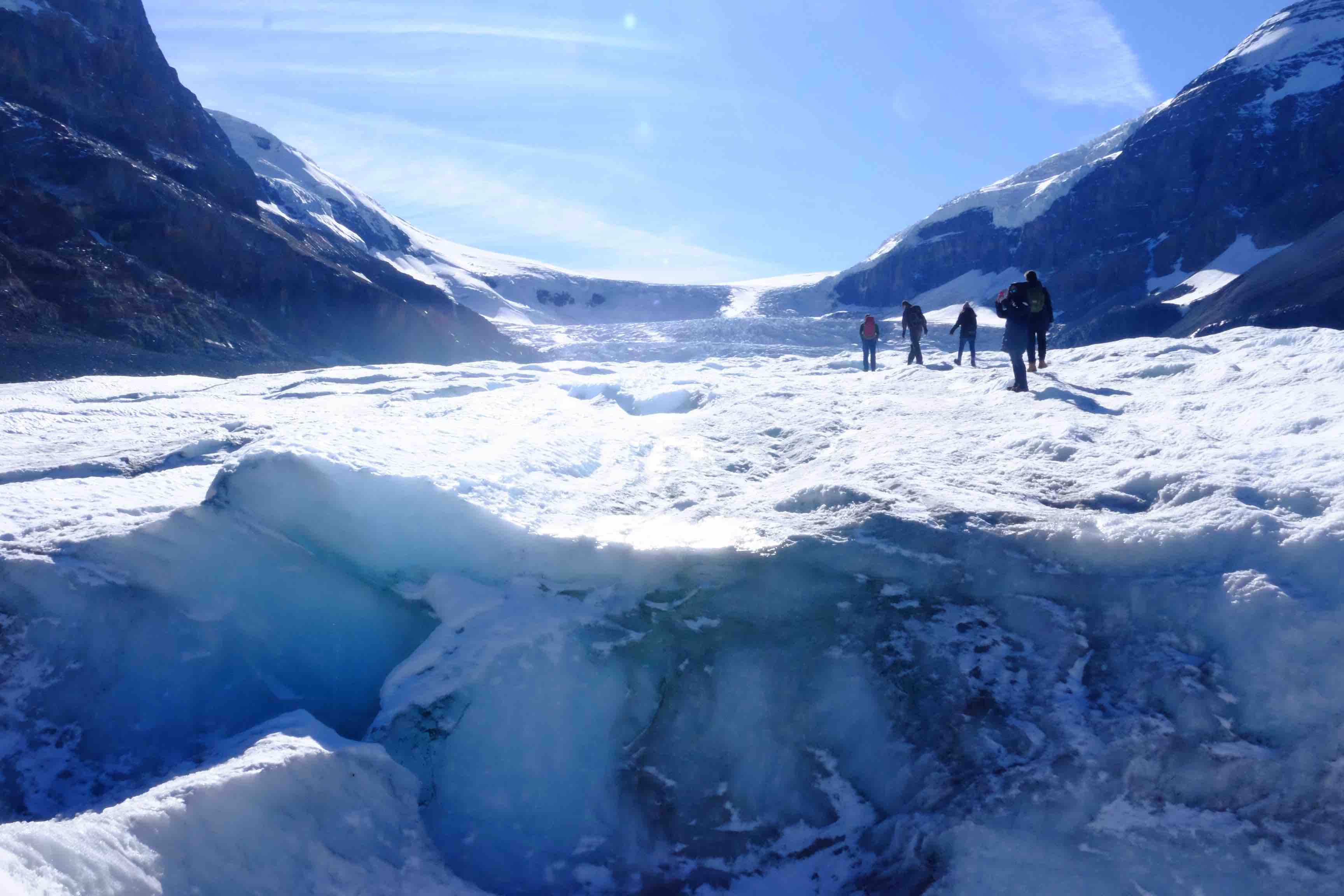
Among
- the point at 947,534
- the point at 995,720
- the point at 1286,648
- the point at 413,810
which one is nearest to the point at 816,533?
the point at 947,534

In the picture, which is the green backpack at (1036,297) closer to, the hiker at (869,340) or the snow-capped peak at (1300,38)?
the hiker at (869,340)

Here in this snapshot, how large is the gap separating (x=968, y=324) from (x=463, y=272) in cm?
10055

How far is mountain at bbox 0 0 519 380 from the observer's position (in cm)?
3366

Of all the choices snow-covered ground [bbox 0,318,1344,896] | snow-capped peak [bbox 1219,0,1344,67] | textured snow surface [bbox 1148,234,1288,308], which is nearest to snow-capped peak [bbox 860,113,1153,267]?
snow-capped peak [bbox 1219,0,1344,67]

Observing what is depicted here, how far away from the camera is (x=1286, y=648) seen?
11.3 ft

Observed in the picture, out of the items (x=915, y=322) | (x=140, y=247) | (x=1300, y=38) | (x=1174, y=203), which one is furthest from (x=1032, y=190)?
(x=915, y=322)

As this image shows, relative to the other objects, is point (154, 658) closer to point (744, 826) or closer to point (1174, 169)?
point (744, 826)

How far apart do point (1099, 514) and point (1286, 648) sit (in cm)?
115

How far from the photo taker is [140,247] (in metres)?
41.9

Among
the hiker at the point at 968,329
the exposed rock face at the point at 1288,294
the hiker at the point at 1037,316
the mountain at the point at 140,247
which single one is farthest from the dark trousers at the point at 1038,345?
the mountain at the point at 140,247

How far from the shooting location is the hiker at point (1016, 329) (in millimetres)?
8609

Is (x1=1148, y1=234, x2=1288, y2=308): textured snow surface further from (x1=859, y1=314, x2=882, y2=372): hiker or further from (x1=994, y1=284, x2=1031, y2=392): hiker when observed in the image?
(x1=994, y1=284, x2=1031, y2=392): hiker

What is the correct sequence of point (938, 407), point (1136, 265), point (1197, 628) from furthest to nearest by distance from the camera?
1. point (1136, 265)
2. point (938, 407)
3. point (1197, 628)

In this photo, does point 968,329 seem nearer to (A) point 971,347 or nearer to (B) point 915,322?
(A) point 971,347
